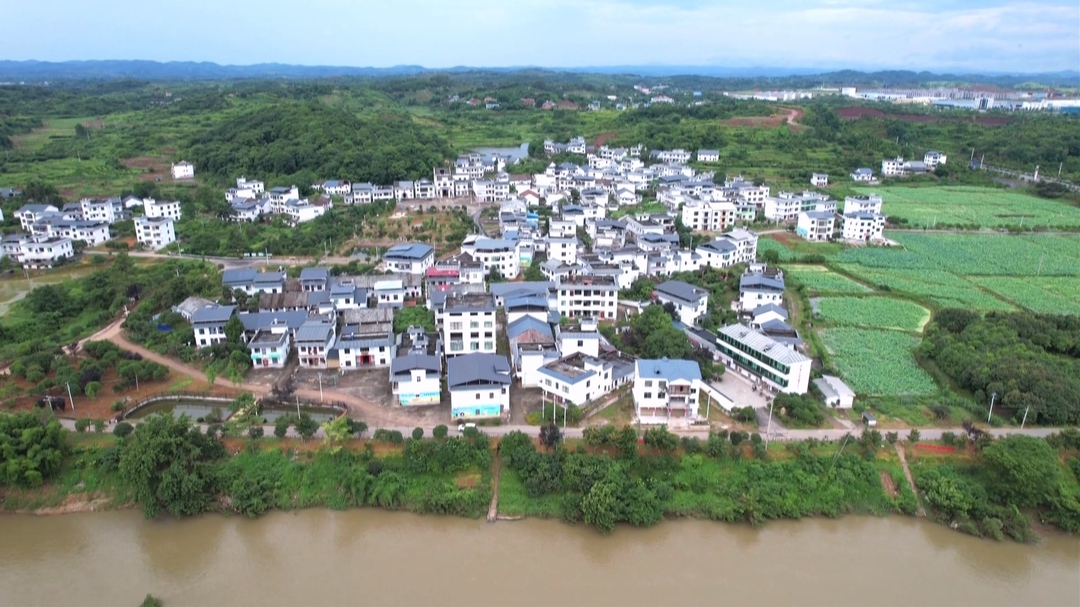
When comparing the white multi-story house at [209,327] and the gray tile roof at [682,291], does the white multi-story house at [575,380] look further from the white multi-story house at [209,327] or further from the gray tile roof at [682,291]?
the white multi-story house at [209,327]

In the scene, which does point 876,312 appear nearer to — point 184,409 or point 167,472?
point 167,472

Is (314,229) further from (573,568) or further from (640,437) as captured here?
(573,568)

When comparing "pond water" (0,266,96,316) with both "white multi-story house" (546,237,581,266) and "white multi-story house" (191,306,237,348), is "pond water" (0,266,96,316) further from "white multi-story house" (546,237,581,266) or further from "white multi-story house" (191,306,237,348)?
"white multi-story house" (546,237,581,266)

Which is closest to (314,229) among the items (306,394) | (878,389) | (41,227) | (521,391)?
(41,227)

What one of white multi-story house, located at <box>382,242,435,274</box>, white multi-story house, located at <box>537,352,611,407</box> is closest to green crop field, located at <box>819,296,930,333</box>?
Result: white multi-story house, located at <box>537,352,611,407</box>

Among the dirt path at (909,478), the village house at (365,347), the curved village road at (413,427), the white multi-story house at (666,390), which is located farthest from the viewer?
the village house at (365,347)

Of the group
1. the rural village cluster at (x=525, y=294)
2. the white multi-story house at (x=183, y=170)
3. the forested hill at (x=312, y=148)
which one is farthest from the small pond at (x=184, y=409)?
the white multi-story house at (x=183, y=170)
